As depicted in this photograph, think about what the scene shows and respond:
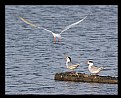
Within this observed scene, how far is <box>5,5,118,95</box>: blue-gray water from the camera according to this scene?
2758 centimetres

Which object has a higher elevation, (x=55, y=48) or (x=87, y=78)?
(x=55, y=48)

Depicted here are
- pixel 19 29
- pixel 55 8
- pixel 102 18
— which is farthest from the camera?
pixel 55 8

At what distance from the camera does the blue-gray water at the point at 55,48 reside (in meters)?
27.6

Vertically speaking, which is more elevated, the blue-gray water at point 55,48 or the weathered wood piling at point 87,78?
the blue-gray water at point 55,48

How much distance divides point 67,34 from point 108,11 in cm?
952

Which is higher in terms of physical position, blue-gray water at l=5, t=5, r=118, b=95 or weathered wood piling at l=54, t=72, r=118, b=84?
blue-gray water at l=5, t=5, r=118, b=95

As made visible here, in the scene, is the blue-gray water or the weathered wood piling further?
the blue-gray water

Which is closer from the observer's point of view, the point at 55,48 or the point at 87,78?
the point at 87,78

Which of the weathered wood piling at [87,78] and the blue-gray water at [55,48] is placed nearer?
the weathered wood piling at [87,78]

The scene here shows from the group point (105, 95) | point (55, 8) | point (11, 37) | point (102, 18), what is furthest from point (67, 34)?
point (105, 95)

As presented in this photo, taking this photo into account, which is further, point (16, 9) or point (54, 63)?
point (16, 9)

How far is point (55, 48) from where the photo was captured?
36.4 meters

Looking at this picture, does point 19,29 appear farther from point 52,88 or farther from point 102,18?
point 52,88

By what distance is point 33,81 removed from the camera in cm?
2889
